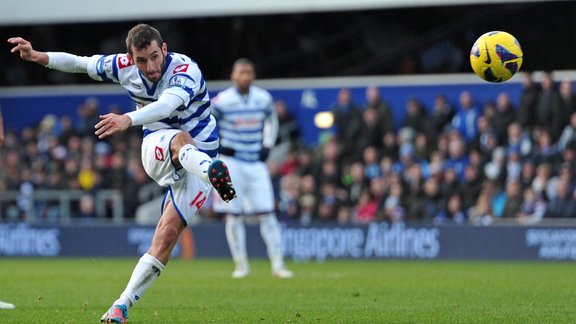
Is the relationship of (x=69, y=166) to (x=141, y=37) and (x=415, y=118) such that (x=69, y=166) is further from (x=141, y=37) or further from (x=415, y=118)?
(x=141, y=37)

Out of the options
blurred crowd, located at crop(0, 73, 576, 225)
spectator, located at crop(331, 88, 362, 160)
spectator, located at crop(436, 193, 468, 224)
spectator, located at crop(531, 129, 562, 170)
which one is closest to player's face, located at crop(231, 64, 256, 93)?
blurred crowd, located at crop(0, 73, 576, 225)

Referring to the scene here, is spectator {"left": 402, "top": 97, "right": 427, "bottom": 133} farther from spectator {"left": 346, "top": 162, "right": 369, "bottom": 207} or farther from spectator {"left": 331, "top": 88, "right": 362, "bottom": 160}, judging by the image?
spectator {"left": 346, "top": 162, "right": 369, "bottom": 207}

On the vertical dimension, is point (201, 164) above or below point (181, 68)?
below

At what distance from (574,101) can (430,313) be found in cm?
1272

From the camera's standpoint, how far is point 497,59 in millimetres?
10469

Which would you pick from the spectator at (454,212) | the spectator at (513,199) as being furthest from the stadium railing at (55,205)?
the spectator at (513,199)

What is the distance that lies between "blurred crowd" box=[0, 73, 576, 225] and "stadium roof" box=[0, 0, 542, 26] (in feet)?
6.90

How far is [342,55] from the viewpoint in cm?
2678

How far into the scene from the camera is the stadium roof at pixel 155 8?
23656 mm

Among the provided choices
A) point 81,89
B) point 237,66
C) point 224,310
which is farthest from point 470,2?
point 224,310

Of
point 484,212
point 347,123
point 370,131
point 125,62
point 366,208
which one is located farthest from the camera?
point 347,123

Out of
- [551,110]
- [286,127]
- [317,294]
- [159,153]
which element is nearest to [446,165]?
[551,110]

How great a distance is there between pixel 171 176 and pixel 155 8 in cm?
1665

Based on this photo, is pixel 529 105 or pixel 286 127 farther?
pixel 286 127
